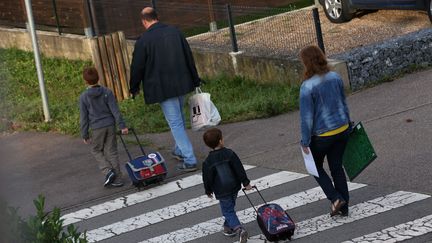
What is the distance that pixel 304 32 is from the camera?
1319 centimetres

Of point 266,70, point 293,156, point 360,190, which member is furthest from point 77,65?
point 360,190

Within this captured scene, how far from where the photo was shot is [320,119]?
6.95 meters

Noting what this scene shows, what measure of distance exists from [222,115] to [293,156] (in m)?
2.33

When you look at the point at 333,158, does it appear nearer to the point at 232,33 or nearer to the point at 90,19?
the point at 232,33

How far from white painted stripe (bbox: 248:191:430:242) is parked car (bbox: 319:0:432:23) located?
7.02 meters

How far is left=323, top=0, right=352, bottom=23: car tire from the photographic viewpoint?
51.4ft

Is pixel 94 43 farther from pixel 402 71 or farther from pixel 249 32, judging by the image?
pixel 402 71

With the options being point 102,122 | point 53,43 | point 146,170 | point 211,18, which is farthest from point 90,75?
point 53,43

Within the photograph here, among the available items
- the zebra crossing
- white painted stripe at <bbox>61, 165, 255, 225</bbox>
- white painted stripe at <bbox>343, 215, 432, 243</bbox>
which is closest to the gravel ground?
white painted stripe at <bbox>61, 165, 255, 225</bbox>

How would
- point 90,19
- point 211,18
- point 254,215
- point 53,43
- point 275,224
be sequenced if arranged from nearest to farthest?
point 275,224 < point 254,215 < point 211,18 < point 90,19 < point 53,43

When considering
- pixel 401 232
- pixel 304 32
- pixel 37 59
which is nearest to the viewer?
pixel 401 232

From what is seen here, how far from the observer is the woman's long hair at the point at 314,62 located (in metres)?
6.92

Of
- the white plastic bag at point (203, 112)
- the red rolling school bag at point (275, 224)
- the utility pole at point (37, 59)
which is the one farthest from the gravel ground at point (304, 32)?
the red rolling school bag at point (275, 224)

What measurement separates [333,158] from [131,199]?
2616 mm
